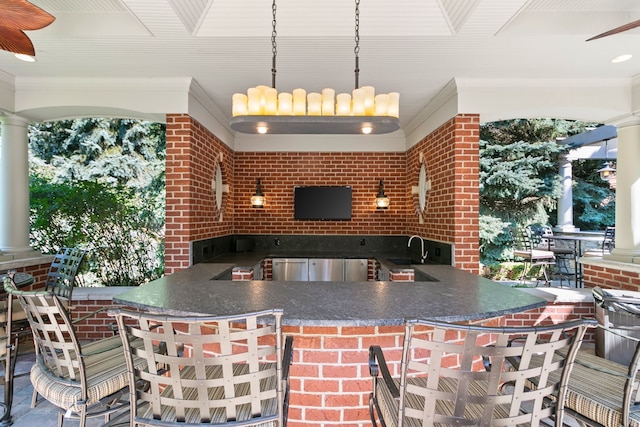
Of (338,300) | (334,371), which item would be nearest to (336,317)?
(338,300)

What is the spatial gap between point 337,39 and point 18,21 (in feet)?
6.24

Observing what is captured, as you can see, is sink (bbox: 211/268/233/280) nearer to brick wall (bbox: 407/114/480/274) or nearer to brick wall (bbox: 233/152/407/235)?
brick wall (bbox: 407/114/480/274)

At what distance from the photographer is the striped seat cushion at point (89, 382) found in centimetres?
147

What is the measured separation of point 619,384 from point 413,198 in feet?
11.3

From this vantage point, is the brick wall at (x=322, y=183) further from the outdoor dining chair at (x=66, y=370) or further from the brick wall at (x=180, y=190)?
the outdoor dining chair at (x=66, y=370)

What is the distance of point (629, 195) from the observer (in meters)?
3.54

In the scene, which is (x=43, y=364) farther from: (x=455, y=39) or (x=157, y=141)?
(x=157, y=141)

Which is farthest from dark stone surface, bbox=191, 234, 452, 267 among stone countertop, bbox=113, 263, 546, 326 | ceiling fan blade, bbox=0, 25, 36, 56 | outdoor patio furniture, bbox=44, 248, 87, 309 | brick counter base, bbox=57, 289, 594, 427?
brick counter base, bbox=57, 289, 594, 427

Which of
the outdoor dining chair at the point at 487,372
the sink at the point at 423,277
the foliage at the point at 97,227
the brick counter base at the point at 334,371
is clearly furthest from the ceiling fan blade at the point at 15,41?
the sink at the point at 423,277

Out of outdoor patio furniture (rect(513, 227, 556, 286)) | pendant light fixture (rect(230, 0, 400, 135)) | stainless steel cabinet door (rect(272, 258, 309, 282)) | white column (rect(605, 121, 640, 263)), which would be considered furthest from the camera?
outdoor patio furniture (rect(513, 227, 556, 286))

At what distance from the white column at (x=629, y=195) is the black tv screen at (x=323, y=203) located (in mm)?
3103

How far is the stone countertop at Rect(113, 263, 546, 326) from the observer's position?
148 cm

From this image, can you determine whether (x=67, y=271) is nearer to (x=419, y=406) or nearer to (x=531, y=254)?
(x=419, y=406)

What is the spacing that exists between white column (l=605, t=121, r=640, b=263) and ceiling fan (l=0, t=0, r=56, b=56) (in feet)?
15.9
